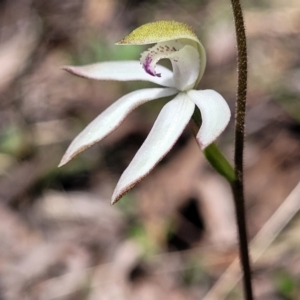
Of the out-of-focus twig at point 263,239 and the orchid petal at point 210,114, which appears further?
the out-of-focus twig at point 263,239

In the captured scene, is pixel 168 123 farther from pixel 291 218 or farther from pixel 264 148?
pixel 264 148

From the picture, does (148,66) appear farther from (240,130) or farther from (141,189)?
(141,189)

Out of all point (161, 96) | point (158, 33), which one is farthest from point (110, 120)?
point (158, 33)

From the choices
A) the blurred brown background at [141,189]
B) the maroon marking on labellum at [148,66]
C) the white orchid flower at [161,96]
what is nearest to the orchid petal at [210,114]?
the white orchid flower at [161,96]

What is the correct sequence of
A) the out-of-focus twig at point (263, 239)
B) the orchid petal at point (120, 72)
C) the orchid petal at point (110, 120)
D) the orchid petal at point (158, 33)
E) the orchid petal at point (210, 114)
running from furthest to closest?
the out-of-focus twig at point (263, 239)
the orchid petal at point (120, 72)
the orchid petal at point (110, 120)
the orchid petal at point (158, 33)
the orchid petal at point (210, 114)

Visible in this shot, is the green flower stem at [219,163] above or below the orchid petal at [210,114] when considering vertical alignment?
below

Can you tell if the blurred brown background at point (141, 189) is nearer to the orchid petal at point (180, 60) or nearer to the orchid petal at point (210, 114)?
the orchid petal at point (180, 60)
